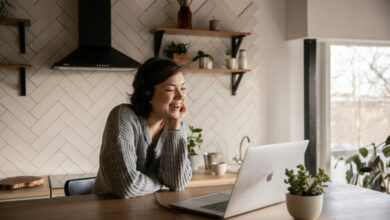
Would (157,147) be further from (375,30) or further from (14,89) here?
(375,30)

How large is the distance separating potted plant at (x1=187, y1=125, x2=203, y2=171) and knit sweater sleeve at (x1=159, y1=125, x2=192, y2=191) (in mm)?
1304

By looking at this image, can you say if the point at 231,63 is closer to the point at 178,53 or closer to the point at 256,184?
the point at 178,53

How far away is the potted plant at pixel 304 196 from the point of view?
51.8 inches

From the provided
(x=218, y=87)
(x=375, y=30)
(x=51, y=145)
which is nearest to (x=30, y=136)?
(x=51, y=145)

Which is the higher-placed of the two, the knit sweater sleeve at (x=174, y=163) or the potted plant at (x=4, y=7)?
the potted plant at (x=4, y=7)

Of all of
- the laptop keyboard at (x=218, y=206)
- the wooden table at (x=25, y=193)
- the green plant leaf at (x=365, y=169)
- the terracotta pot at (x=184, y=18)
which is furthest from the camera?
the green plant leaf at (x=365, y=169)

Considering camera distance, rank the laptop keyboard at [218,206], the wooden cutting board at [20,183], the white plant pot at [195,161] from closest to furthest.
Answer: the laptop keyboard at [218,206], the wooden cutting board at [20,183], the white plant pot at [195,161]

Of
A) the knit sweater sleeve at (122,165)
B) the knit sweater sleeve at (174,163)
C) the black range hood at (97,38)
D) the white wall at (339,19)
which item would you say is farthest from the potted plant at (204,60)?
the knit sweater sleeve at (122,165)

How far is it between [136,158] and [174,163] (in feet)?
0.54

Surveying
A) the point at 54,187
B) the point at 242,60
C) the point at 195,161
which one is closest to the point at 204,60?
the point at 242,60

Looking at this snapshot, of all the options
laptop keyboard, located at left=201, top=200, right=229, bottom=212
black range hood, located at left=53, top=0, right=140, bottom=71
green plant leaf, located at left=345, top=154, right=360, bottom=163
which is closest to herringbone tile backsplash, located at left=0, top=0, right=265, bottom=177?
black range hood, located at left=53, top=0, right=140, bottom=71

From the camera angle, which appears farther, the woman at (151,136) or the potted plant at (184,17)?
the potted plant at (184,17)

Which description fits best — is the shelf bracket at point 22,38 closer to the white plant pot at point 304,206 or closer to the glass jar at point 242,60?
the glass jar at point 242,60

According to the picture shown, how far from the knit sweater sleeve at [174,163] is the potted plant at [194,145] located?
1304 mm
